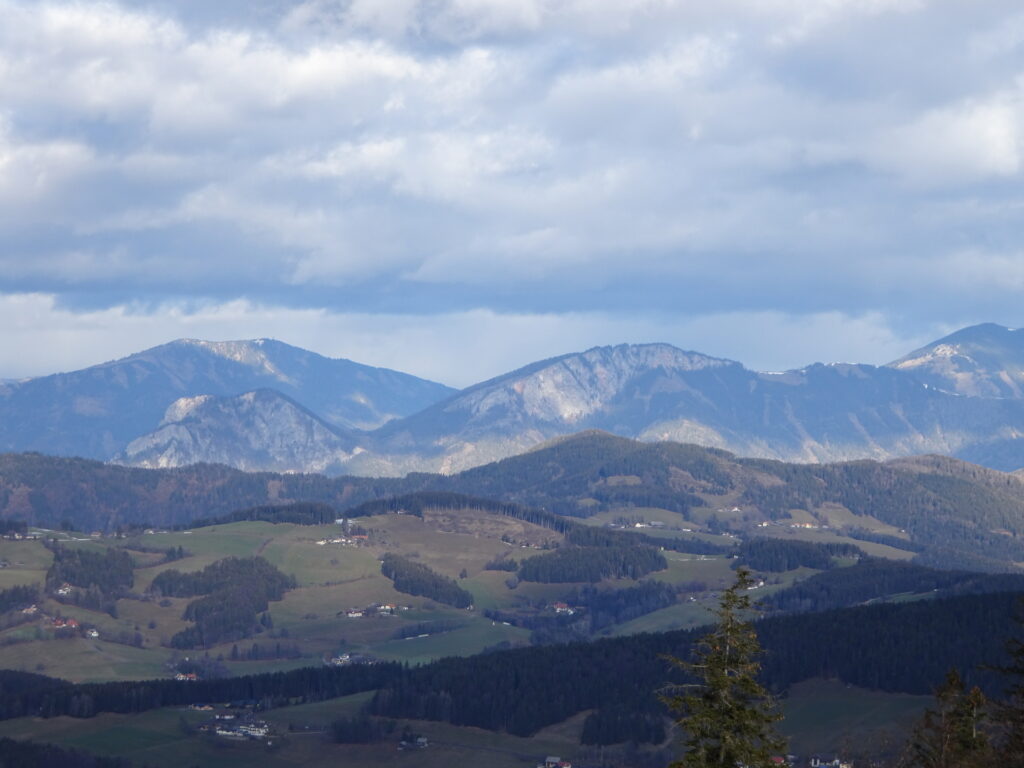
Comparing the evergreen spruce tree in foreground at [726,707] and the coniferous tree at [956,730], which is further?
the coniferous tree at [956,730]

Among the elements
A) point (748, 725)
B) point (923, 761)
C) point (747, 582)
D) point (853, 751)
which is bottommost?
point (853, 751)

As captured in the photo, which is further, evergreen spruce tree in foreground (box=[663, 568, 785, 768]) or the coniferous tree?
the coniferous tree

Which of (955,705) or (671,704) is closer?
(671,704)

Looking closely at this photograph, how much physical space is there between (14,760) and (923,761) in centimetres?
15454

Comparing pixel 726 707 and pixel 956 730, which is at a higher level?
pixel 726 707

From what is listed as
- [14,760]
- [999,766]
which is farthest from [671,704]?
[14,760]

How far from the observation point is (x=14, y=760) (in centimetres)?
19588

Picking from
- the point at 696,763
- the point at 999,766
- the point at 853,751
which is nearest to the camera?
the point at 696,763

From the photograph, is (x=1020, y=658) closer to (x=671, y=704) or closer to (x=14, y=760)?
(x=671, y=704)

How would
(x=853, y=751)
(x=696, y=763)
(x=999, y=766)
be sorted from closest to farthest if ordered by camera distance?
(x=696, y=763)
(x=999, y=766)
(x=853, y=751)

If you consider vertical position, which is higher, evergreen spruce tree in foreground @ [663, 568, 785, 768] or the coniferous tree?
evergreen spruce tree in foreground @ [663, 568, 785, 768]

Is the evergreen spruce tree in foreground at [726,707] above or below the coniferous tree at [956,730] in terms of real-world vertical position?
above

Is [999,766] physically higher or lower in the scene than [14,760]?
higher

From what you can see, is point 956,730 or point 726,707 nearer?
point 726,707
